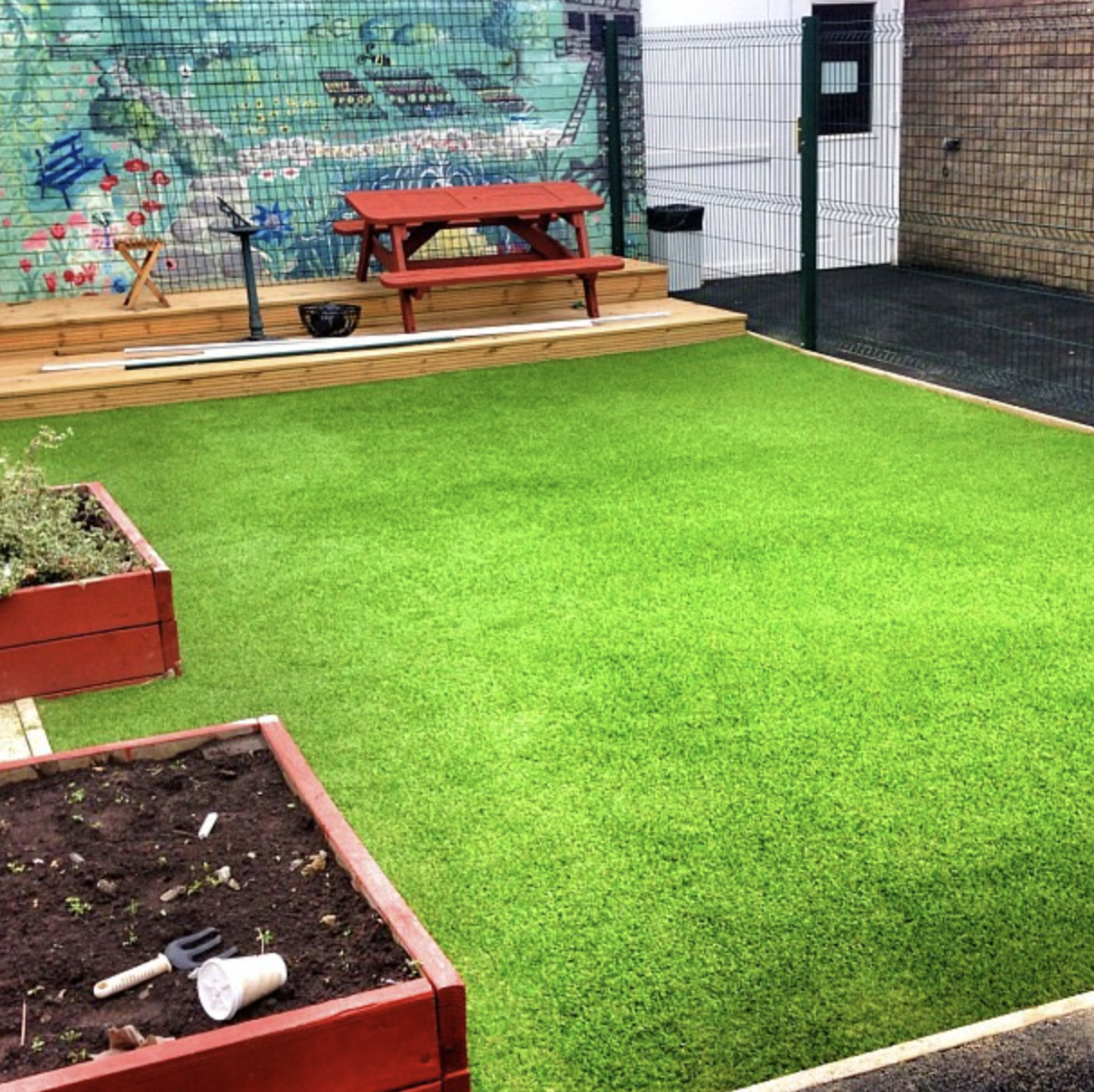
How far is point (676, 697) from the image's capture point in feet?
10.4

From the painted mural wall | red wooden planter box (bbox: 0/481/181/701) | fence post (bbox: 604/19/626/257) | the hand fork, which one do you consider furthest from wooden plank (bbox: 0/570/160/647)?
fence post (bbox: 604/19/626/257)

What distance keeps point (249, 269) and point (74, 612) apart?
4.02m

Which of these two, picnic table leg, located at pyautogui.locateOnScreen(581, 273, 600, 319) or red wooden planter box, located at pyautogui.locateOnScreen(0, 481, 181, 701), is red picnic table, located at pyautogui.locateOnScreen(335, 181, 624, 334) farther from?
red wooden planter box, located at pyautogui.locateOnScreen(0, 481, 181, 701)

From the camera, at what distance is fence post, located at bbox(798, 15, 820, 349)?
6680mm

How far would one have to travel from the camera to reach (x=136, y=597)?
3295 millimetres

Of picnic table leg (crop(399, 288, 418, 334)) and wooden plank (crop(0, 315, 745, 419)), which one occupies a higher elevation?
picnic table leg (crop(399, 288, 418, 334))

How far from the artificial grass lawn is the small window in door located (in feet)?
15.9

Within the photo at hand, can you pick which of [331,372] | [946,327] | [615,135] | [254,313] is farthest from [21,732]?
[615,135]

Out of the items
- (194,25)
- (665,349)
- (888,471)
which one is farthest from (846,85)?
(888,471)

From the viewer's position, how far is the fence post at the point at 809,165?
6.68 metres

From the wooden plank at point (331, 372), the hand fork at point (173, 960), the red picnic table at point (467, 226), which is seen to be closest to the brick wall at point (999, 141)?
the wooden plank at point (331, 372)

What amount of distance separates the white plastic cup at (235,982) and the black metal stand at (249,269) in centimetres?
557

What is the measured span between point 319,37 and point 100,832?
22.8ft

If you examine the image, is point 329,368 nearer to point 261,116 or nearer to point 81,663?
point 261,116
